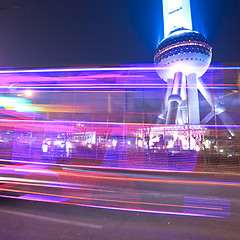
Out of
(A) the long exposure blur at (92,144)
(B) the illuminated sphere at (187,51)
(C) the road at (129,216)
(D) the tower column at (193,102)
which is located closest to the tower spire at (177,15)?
(B) the illuminated sphere at (187,51)

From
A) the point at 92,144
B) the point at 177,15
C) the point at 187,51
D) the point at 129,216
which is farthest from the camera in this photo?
the point at 177,15

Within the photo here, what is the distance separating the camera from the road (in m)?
3.26

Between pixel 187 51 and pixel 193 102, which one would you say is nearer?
pixel 193 102

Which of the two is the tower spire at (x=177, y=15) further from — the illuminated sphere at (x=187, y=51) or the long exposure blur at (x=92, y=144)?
the long exposure blur at (x=92, y=144)

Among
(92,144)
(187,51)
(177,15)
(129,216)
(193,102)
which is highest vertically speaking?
(177,15)

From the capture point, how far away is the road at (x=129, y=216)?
326 centimetres

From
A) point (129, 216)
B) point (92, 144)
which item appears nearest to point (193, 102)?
point (92, 144)

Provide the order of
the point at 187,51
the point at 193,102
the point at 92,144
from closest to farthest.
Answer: the point at 92,144 → the point at 193,102 → the point at 187,51

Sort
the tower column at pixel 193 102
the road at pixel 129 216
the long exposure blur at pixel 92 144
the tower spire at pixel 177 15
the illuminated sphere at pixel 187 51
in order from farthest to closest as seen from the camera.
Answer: the tower spire at pixel 177 15, the illuminated sphere at pixel 187 51, the tower column at pixel 193 102, the long exposure blur at pixel 92 144, the road at pixel 129 216

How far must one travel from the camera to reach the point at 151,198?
17.2ft

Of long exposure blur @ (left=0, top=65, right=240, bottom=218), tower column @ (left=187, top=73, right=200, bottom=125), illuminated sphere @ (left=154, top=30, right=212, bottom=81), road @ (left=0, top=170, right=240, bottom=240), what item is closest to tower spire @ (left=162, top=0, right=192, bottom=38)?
illuminated sphere @ (left=154, top=30, right=212, bottom=81)

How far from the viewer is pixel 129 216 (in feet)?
13.4

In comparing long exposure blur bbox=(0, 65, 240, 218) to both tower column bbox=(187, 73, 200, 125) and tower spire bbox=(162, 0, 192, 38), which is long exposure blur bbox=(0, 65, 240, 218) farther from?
tower spire bbox=(162, 0, 192, 38)

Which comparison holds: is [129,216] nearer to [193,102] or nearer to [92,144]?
[92,144]
